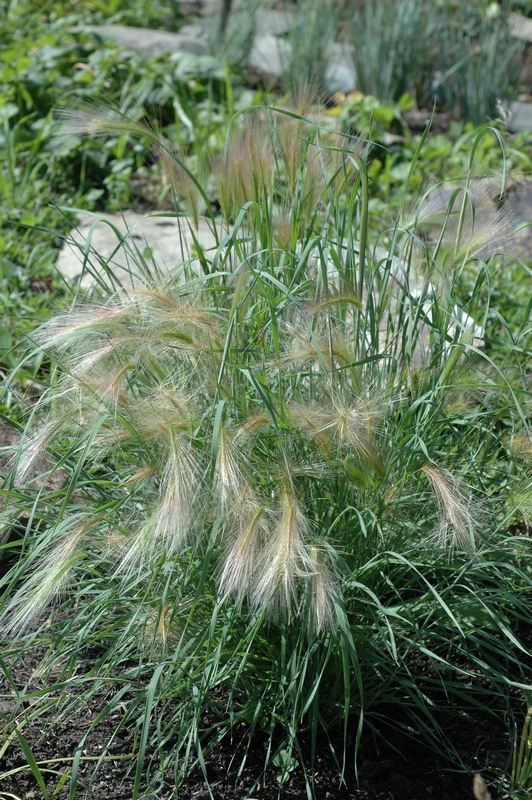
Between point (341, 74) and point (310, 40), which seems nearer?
point (310, 40)

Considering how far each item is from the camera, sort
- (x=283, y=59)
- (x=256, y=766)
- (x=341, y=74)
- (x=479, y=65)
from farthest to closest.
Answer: (x=341, y=74)
(x=283, y=59)
(x=479, y=65)
(x=256, y=766)

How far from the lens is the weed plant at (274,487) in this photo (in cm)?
164

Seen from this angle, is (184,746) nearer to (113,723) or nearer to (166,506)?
(113,723)

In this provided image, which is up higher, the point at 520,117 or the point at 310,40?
the point at 310,40

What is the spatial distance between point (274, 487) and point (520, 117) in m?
4.68

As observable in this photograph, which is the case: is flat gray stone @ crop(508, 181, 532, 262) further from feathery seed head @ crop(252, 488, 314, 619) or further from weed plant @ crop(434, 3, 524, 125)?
feathery seed head @ crop(252, 488, 314, 619)

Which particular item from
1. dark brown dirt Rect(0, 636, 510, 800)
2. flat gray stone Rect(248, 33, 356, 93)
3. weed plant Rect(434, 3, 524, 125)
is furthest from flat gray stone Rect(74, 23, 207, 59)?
dark brown dirt Rect(0, 636, 510, 800)

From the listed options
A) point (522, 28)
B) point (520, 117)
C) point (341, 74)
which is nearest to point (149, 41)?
point (341, 74)

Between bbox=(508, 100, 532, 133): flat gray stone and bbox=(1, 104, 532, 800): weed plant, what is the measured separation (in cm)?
370

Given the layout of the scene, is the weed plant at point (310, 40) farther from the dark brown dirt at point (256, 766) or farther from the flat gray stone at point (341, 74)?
the dark brown dirt at point (256, 766)

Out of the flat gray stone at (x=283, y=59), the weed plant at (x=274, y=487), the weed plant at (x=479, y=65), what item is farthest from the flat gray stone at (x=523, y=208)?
the weed plant at (x=274, y=487)

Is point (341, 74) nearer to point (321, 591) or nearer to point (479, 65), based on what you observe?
point (479, 65)

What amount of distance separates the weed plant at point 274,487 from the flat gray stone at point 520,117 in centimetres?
370

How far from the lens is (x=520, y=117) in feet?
18.7
